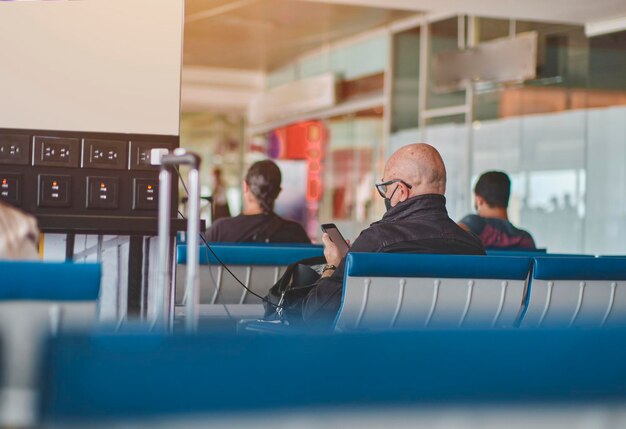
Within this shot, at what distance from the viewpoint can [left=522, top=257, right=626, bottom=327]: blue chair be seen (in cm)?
441

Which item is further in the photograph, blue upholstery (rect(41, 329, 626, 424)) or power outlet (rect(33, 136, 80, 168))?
power outlet (rect(33, 136, 80, 168))

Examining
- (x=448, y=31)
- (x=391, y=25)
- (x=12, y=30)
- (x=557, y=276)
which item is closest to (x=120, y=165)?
(x=12, y=30)

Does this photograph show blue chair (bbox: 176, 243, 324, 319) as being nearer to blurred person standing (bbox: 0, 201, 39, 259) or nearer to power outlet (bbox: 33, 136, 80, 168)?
power outlet (bbox: 33, 136, 80, 168)

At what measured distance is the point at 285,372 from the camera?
179 centimetres

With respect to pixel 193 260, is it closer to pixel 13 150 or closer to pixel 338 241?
pixel 338 241

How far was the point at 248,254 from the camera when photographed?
571cm

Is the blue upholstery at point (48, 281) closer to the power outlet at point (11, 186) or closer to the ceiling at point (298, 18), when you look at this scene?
the power outlet at point (11, 186)

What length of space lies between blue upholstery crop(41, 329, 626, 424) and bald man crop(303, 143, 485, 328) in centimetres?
219

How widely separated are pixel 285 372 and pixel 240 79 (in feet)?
78.0

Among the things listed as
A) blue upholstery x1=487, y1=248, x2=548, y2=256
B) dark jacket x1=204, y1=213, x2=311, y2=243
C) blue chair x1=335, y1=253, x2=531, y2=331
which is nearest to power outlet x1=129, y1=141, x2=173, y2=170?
blue chair x1=335, y1=253, x2=531, y2=331

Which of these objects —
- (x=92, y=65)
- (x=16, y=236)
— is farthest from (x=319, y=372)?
(x=92, y=65)

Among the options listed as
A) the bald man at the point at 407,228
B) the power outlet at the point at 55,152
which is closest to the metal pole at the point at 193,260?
the bald man at the point at 407,228

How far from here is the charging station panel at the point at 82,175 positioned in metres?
4.74

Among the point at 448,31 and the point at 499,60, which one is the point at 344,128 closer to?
the point at 448,31
